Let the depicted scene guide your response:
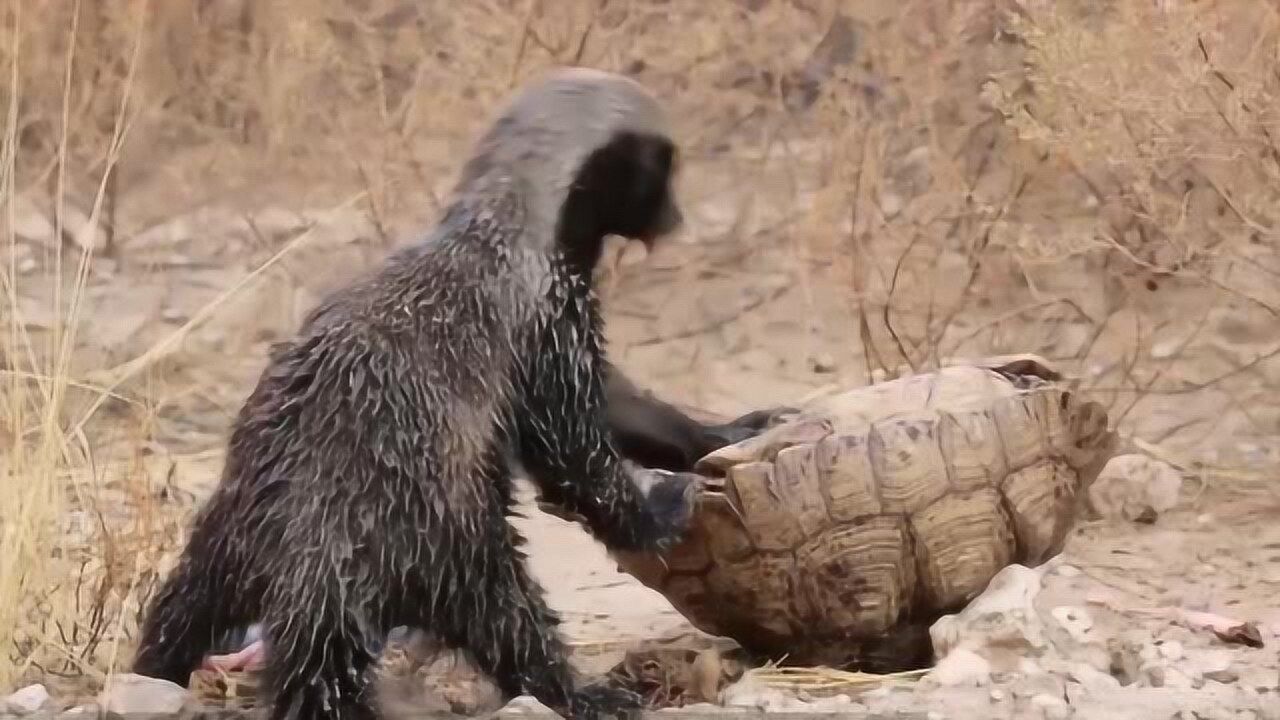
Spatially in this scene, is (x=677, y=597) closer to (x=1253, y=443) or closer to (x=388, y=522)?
(x=388, y=522)

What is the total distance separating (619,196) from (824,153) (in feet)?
9.50

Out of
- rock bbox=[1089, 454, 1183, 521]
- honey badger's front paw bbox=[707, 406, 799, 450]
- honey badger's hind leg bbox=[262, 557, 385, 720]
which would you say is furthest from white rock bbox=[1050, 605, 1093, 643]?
rock bbox=[1089, 454, 1183, 521]

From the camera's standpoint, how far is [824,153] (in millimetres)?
4848

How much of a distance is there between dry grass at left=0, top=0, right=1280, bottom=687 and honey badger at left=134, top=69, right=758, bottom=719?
50.4 inches

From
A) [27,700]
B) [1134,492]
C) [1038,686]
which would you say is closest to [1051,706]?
[1038,686]

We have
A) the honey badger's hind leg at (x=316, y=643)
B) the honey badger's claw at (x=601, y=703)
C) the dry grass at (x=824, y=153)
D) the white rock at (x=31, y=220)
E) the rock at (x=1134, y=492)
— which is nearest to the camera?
the honey badger's hind leg at (x=316, y=643)

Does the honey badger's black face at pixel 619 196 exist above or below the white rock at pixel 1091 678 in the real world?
above

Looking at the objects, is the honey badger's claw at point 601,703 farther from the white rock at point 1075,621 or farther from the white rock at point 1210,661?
the white rock at point 1210,661

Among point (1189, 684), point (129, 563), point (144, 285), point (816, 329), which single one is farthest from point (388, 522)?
point (144, 285)

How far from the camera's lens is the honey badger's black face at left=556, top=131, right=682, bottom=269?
2.00m

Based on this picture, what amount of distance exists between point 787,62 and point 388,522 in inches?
150

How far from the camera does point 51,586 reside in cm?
249

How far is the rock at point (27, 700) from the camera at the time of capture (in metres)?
2.11

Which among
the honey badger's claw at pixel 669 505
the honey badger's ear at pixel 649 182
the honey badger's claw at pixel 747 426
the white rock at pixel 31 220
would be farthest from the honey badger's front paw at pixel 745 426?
the white rock at pixel 31 220
